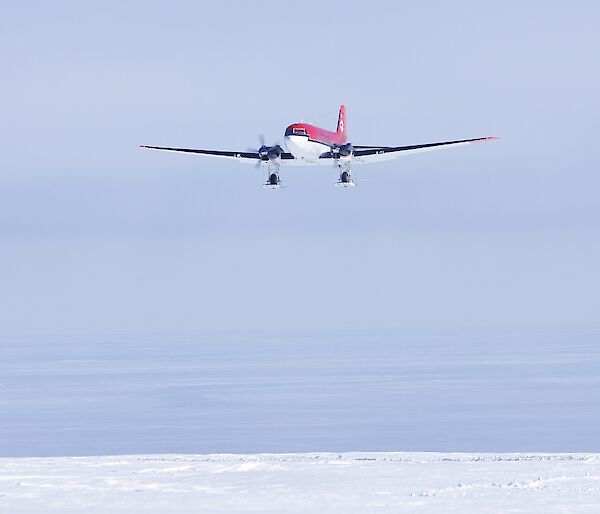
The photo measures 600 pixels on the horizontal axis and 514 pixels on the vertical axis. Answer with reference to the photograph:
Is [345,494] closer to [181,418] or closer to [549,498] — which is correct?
[549,498]

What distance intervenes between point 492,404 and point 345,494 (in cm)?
4567

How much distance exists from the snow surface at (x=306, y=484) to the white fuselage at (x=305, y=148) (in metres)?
30.1

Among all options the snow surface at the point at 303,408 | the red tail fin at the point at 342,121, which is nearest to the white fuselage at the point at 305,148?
the snow surface at the point at 303,408

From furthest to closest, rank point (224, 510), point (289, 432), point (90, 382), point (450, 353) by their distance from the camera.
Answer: point (450, 353)
point (90, 382)
point (289, 432)
point (224, 510)

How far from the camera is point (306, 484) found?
29328mm

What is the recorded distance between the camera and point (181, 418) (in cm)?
6594

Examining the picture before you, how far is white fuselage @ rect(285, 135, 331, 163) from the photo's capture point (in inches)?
2482

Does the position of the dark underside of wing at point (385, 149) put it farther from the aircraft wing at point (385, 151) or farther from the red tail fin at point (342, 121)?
the red tail fin at point (342, 121)

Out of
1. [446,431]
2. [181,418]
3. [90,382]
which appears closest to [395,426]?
[446,431]

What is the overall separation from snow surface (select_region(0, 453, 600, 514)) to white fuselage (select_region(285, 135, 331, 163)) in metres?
30.1

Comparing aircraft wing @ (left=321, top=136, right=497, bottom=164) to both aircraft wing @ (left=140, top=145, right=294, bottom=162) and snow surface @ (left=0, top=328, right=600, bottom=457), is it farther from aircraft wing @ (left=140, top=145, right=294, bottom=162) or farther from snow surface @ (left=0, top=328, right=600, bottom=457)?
snow surface @ (left=0, top=328, right=600, bottom=457)

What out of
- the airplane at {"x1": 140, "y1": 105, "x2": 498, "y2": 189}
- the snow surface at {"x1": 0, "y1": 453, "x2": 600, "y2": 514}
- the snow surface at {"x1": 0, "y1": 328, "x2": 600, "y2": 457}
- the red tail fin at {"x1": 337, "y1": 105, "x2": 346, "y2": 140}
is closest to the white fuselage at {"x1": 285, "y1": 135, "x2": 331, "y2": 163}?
the airplane at {"x1": 140, "y1": 105, "x2": 498, "y2": 189}

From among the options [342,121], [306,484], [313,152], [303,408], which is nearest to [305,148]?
[313,152]

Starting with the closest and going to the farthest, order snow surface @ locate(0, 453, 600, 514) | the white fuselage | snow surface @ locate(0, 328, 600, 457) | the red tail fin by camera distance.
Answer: snow surface @ locate(0, 453, 600, 514), snow surface @ locate(0, 328, 600, 457), the white fuselage, the red tail fin
